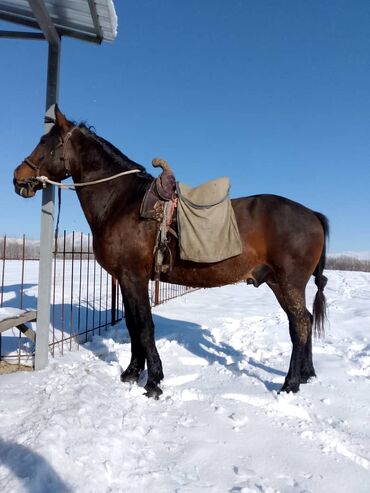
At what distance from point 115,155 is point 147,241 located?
1146 mm

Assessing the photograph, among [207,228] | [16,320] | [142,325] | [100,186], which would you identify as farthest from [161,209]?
[16,320]

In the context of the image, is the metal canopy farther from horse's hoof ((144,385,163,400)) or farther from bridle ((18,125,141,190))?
horse's hoof ((144,385,163,400))

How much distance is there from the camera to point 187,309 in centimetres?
834

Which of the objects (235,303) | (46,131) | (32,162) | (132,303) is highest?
(46,131)

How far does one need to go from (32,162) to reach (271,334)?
4.54 metres

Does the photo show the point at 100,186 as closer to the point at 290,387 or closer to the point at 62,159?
the point at 62,159

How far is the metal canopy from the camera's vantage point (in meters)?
3.52

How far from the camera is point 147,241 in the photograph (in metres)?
3.55

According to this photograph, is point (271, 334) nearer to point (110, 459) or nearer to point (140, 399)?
point (140, 399)

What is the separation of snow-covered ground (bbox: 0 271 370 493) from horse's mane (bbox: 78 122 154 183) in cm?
229

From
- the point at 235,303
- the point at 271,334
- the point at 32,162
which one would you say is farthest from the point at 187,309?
the point at 32,162

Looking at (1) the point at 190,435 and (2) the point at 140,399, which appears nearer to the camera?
(1) the point at 190,435

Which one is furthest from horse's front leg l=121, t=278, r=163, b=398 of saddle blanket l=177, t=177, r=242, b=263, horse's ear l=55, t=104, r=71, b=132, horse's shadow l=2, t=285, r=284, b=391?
horse's ear l=55, t=104, r=71, b=132

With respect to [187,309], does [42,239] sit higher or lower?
higher
